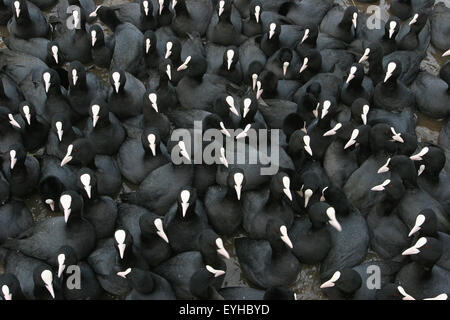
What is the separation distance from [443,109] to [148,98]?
291 centimetres

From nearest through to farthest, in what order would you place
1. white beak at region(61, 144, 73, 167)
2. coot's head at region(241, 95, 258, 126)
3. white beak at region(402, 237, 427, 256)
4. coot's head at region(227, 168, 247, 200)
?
white beak at region(402, 237, 427, 256), coot's head at region(227, 168, 247, 200), white beak at region(61, 144, 73, 167), coot's head at region(241, 95, 258, 126)

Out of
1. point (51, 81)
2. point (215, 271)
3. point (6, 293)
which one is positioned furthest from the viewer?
point (51, 81)

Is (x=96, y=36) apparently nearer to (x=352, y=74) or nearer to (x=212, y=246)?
(x=352, y=74)

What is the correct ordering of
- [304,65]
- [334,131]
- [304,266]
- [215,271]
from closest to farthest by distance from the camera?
[215,271], [304,266], [334,131], [304,65]

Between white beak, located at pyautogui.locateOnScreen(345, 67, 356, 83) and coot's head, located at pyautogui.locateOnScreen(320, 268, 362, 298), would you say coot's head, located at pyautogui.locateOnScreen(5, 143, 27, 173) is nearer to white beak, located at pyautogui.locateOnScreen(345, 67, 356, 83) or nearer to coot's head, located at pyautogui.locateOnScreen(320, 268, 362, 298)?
coot's head, located at pyautogui.locateOnScreen(320, 268, 362, 298)

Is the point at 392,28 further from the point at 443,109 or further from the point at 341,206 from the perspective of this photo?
the point at 341,206

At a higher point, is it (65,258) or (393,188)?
(393,188)

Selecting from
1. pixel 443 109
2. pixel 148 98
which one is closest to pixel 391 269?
pixel 443 109

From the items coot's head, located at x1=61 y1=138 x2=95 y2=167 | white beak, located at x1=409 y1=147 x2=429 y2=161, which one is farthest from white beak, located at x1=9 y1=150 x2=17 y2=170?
white beak, located at x1=409 y1=147 x2=429 y2=161

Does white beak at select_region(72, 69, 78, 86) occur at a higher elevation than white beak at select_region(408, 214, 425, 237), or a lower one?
higher

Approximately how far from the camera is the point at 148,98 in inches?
223

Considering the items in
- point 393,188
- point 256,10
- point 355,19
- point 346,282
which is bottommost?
point 346,282

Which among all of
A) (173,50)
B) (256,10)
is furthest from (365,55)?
(173,50)

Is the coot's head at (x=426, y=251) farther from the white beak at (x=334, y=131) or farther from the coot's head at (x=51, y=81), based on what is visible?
the coot's head at (x=51, y=81)
